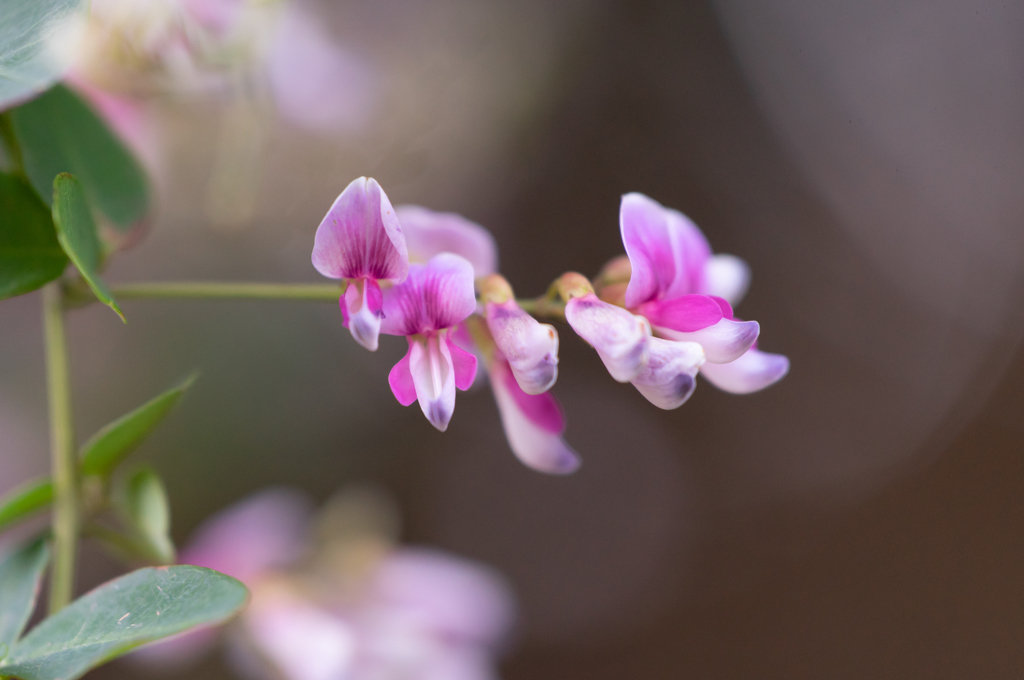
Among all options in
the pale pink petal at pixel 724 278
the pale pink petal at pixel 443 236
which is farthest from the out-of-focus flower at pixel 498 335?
the pale pink petal at pixel 724 278

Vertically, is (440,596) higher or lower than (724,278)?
lower

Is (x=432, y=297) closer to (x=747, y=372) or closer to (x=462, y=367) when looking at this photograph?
(x=462, y=367)

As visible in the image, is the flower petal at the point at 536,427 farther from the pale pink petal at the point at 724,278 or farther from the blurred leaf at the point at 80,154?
the blurred leaf at the point at 80,154

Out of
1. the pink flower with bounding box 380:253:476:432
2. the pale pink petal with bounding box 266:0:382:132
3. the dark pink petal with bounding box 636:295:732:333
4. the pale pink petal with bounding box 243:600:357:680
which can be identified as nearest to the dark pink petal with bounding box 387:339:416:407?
the pink flower with bounding box 380:253:476:432

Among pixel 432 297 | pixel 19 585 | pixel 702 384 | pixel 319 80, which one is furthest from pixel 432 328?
pixel 702 384

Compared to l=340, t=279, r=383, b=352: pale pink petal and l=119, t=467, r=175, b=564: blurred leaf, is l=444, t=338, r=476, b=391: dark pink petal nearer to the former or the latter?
l=340, t=279, r=383, b=352: pale pink petal
